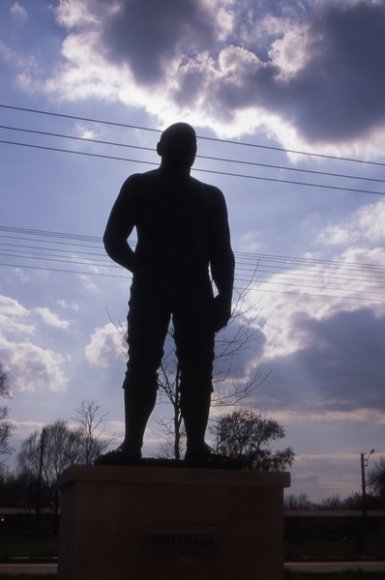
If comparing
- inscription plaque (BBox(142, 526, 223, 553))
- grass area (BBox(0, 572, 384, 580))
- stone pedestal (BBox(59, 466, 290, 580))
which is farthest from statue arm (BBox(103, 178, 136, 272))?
grass area (BBox(0, 572, 384, 580))

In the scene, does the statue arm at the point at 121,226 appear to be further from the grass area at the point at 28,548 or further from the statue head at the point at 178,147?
the grass area at the point at 28,548

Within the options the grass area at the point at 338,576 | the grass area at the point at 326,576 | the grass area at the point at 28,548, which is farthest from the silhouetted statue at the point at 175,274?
the grass area at the point at 28,548

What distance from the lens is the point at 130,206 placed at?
18.3 ft

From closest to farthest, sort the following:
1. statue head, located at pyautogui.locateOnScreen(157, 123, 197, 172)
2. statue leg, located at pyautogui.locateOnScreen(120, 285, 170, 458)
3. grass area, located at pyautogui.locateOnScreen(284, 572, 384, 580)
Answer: statue leg, located at pyautogui.locateOnScreen(120, 285, 170, 458)
statue head, located at pyautogui.locateOnScreen(157, 123, 197, 172)
grass area, located at pyautogui.locateOnScreen(284, 572, 384, 580)

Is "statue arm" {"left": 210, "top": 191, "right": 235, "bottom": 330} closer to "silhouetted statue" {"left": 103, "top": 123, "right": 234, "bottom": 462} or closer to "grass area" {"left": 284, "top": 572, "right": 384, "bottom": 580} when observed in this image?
"silhouetted statue" {"left": 103, "top": 123, "right": 234, "bottom": 462}

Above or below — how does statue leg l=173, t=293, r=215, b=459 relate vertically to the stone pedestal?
above

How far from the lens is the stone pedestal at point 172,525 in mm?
4223

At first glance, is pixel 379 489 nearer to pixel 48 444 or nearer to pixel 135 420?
pixel 48 444

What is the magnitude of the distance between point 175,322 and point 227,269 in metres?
0.66

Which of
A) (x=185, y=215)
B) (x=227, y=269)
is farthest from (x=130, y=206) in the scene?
(x=227, y=269)

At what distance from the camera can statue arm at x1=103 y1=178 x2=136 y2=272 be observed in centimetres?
550

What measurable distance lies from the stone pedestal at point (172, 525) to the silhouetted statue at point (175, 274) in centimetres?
47

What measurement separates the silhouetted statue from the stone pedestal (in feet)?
1.53

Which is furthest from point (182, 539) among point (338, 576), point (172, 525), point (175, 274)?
point (338, 576)
